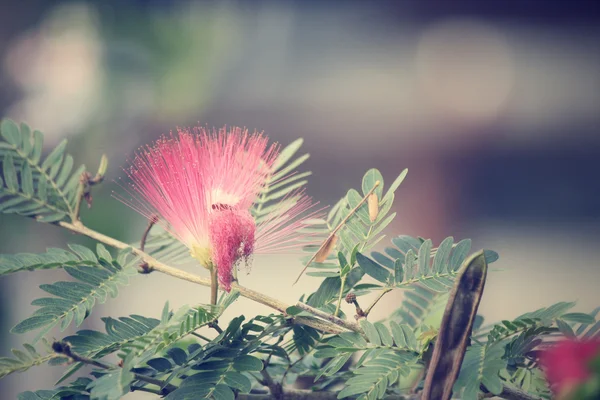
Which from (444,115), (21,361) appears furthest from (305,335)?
(444,115)

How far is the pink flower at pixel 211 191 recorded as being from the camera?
1.00ft

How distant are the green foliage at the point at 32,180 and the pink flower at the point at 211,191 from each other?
0.23 ft

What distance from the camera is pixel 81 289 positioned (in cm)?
32

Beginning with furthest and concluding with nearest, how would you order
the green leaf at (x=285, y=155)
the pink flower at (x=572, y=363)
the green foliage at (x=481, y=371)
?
the green leaf at (x=285, y=155) < the green foliage at (x=481, y=371) < the pink flower at (x=572, y=363)

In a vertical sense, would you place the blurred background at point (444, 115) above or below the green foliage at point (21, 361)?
above

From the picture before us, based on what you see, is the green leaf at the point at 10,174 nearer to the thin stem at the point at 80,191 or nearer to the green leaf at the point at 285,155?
the thin stem at the point at 80,191

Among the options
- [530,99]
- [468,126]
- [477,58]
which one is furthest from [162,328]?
[530,99]

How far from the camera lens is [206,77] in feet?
5.90

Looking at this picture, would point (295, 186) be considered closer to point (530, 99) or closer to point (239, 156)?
point (239, 156)

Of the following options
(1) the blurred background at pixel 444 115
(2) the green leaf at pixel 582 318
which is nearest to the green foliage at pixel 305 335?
(2) the green leaf at pixel 582 318

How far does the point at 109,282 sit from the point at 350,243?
121mm

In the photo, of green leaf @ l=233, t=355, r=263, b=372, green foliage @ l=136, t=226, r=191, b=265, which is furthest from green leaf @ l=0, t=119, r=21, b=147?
green leaf @ l=233, t=355, r=263, b=372

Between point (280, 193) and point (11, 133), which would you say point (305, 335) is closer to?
point (280, 193)

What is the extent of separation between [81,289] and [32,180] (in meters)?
0.10
